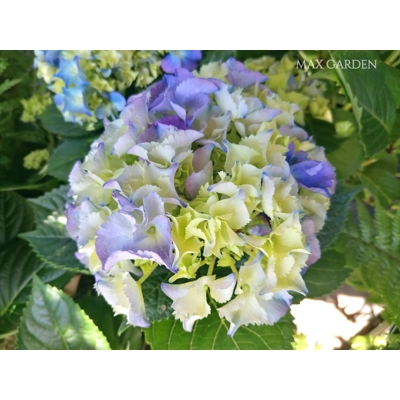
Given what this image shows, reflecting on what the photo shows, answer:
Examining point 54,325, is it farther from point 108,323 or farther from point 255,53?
point 255,53

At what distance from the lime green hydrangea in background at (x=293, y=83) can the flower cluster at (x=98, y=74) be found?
0.11 metres

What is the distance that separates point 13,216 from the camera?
2.52 feet

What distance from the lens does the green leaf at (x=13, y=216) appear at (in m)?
0.76

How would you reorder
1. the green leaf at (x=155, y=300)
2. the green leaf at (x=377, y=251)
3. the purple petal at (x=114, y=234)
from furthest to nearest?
the green leaf at (x=377, y=251) < the green leaf at (x=155, y=300) < the purple petal at (x=114, y=234)

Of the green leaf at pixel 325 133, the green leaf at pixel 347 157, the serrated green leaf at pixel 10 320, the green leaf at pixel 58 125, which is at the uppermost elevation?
the green leaf at pixel 325 133

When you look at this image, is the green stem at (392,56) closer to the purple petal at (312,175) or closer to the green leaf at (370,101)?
the green leaf at (370,101)

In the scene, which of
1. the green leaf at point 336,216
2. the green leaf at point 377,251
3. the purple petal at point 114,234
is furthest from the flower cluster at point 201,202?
the green leaf at point 377,251

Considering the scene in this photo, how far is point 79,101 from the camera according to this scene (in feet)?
2.14

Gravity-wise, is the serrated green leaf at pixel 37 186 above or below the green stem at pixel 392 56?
below

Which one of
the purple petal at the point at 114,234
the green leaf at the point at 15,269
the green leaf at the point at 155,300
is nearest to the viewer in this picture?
the purple petal at the point at 114,234

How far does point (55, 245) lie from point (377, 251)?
52cm

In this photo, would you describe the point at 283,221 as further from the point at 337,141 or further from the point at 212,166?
the point at 337,141

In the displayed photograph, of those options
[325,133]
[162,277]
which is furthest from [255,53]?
[162,277]
